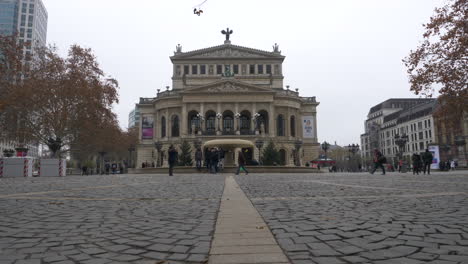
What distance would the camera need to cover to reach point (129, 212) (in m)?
4.73

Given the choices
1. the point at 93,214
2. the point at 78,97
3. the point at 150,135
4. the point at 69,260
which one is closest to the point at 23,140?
the point at 78,97

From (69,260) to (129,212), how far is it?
7.65 feet

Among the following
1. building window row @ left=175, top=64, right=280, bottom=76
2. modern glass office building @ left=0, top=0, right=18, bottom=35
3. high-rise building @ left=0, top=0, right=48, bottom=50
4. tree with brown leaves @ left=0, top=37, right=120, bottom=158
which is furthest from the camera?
modern glass office building @ left=0, top=0, right=18, bottom=35

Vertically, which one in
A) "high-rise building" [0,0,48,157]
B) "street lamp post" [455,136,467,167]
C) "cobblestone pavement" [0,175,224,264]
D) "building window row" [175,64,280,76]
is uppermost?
"high-rise building" [0,0,48,157]

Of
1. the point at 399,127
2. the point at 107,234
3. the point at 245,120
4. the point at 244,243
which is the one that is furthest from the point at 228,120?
the point at 399,127

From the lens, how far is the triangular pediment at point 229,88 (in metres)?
Answer: 49.5

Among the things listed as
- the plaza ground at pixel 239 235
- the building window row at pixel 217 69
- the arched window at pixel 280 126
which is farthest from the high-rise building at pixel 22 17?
the plaza ground at pixel 239 235

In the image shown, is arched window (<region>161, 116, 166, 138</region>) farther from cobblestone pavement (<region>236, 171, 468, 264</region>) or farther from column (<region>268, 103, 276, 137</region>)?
cobblestone pavement (<region>236, 171, 468, 264</region>)

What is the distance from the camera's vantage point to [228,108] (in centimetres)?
5022

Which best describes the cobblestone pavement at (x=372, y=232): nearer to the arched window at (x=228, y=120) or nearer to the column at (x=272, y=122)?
the column at (x=272, y=122)

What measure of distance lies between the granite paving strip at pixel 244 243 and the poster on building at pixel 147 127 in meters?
50.4

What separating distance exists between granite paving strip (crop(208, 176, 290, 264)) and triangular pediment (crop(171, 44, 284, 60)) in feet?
182

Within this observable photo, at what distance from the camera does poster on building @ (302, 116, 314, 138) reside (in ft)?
175

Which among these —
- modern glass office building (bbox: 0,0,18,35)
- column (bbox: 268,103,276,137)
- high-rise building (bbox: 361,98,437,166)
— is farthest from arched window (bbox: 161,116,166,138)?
modern glass office building (bbox: 0,0,18,35)
